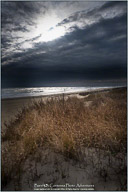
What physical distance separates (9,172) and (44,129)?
1.51 m

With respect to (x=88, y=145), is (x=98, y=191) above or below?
below

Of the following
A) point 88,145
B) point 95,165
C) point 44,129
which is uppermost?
point 44,129

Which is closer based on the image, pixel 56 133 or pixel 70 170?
pixel 70 170

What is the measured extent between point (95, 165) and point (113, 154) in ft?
2.08

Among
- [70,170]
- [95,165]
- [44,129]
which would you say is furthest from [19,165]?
[95,165]

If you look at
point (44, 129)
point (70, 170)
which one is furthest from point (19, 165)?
point (44, 129)

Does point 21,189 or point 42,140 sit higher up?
point 42,140

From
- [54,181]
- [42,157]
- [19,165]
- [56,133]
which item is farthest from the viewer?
[56,133]

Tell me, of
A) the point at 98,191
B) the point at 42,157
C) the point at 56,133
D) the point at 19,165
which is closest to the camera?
the point at 98,191

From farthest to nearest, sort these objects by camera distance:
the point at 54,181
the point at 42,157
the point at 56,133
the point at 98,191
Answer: the point at 56,133 < the point at 42,157 < the point at 54,181 < the point at 98,191

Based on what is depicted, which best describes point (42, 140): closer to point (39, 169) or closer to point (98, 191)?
point (39, 169)

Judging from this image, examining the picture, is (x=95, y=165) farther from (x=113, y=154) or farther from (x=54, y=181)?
(x=54, y=181)

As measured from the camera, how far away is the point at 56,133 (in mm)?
3895

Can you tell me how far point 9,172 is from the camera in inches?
110
